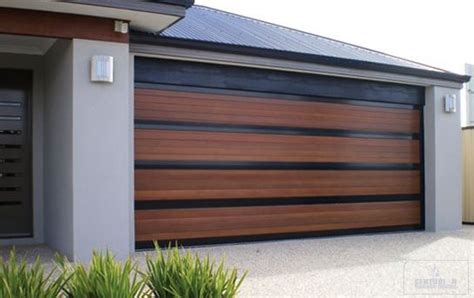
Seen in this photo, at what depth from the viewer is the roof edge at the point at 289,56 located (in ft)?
25.8

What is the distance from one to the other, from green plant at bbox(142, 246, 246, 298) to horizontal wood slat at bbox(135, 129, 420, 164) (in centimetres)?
410

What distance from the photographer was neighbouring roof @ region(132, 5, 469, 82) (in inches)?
330

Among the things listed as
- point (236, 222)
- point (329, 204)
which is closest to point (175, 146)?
point (236, 222)

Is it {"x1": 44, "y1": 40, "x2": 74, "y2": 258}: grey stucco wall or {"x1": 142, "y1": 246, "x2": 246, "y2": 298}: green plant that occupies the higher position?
{"x1": 44, "y1": 40, "x2": 74, "y2": 258}: grey stucco wall

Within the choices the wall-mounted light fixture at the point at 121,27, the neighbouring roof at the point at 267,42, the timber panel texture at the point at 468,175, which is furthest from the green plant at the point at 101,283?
the timber panel texture at the point at 468,175

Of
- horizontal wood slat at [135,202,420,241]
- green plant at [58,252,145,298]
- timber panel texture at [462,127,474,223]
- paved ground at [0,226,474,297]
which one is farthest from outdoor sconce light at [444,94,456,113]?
green plant at [58,252,145,298]

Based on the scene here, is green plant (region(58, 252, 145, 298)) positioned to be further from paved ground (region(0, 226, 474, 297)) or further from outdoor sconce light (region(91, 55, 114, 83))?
outdoor sconce light (region(91, 55, 114, 83))

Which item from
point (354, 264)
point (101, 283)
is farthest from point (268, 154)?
point (101, 283)

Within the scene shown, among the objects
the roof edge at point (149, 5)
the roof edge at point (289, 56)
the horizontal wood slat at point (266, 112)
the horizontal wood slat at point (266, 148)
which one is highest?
the roof edge at point (149, 5)

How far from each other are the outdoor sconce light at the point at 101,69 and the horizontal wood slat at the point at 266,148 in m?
1.20

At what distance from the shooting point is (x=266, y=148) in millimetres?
9156

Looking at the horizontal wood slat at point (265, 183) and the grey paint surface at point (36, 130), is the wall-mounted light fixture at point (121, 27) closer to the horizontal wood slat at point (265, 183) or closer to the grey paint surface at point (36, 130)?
the horizontal wood slat at point (265, 183)

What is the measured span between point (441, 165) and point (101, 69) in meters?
7.16

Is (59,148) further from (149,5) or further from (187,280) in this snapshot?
(187,280)
